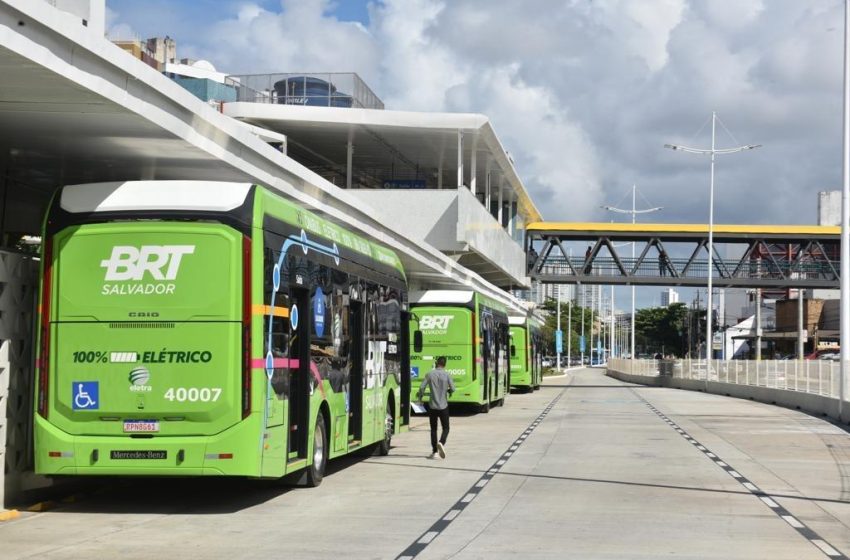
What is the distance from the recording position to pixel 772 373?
46688 millimetres

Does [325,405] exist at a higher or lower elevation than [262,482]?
higher

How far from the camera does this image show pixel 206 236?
41.1ft

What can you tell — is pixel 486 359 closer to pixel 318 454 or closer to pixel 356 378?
pixel 356 378

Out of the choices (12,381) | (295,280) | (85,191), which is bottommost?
(12,381)

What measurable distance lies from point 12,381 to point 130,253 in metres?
2.00

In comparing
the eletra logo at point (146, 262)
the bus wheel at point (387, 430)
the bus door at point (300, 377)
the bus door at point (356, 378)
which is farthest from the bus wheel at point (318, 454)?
the bus wheel at point (387, 430)

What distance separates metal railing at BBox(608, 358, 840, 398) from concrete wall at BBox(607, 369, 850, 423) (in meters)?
0.24

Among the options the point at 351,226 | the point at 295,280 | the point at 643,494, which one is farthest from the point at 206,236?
the point at 351,226

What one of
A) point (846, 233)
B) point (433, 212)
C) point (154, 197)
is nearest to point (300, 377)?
point (154, 197)

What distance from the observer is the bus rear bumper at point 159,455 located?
40.5 ft

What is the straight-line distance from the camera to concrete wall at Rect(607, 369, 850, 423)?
35.2 meters

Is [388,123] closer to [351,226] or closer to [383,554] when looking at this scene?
[351,226]

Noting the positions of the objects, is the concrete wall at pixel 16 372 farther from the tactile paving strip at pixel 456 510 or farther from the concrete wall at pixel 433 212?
the concrete wall at pixel 433 212

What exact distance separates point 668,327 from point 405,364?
145409 millimetres
